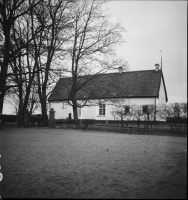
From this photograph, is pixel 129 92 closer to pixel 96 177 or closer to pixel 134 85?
pixel 134 85

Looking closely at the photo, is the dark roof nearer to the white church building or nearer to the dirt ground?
the white church building

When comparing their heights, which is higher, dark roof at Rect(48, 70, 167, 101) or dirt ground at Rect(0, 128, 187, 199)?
dark roof at Rect(48, 70, 167, 101)

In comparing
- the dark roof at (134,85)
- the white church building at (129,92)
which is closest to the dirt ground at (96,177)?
the white church building at (129,92)

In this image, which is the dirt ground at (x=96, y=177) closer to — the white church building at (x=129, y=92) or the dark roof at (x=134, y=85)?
the white church building at (x=129, y=92)

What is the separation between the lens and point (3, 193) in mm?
2068

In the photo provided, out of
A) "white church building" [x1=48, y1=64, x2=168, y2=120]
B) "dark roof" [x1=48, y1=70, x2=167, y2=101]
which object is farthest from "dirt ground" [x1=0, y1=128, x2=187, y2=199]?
"dark roof" [x1=48, y1=70, x2=167, y2=101]

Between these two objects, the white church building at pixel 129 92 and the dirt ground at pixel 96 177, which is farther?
the white church building at pixel 129 92

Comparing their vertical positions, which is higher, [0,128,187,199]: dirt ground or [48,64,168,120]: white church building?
[48,64,168,120]: white church building

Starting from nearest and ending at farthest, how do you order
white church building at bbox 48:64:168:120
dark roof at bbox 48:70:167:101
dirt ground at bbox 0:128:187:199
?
dirt ground at bbox 0:128:187:199
white church building at bbox 48:64:168:120
dark roof at bbox 48:70:167:101

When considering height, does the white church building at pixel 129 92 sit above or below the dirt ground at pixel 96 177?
above

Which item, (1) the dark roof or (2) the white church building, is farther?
(1) the dark roof

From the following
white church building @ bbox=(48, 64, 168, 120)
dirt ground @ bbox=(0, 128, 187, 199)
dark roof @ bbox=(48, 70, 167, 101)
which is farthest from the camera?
dark roof @ bbox=(48, 70, 167, 101)

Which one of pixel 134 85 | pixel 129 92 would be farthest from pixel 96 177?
pixel 134 85

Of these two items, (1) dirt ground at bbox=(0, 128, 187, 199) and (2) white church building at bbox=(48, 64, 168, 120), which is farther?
(2) white church building at bbox=(48, 64, 168, 120)
